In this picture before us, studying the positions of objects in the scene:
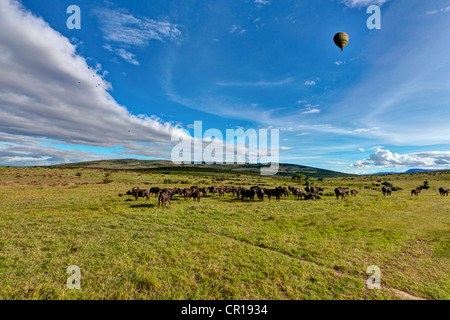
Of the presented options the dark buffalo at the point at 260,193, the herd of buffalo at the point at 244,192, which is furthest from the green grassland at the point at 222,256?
the dark buffalo at the point at 260,193

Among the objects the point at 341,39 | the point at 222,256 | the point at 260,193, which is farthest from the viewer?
the point at 260,193

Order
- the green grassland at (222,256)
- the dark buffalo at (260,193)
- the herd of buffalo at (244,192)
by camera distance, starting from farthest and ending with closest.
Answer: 1. the dark buffalo at (260,193)
2. the herd of buffalo at (244,192)
3. the green grassland at (222,256)

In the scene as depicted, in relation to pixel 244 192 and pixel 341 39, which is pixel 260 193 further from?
pixel 341 39

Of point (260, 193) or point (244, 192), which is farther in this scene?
point (244, 192)

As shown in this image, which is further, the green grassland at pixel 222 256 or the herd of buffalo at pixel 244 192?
the herd of buffalo at pixel 244 192

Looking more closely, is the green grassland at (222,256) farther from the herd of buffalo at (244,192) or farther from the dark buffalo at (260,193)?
the dark buffalo at (260,193)

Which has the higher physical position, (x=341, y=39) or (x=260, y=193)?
(x=341, y=39)

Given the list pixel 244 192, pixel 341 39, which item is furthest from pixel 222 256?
pixel 341 39

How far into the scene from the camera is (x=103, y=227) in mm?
13656

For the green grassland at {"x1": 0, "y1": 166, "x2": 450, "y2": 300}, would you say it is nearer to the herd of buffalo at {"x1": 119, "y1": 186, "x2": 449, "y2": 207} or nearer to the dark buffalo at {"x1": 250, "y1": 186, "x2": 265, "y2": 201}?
the herd of buffalo at {"x1": 119, "y1": 186, "x2": 449, "y2": 207}

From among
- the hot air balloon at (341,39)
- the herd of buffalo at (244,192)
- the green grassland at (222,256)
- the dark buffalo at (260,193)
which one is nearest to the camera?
the green grassland at (222,256)

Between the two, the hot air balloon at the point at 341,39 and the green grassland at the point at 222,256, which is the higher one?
the hot air balloon at the point at 341,39

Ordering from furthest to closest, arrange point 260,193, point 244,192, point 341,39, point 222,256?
point 244,192 → point 260,193 → point 341,39 → point 222,256
